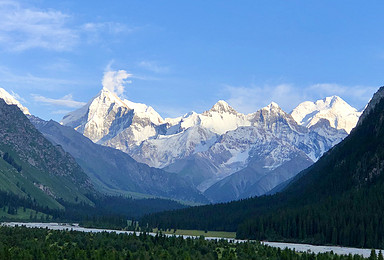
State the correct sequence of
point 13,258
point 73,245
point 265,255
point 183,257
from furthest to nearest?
point 73,245, point 265,255, point 183,257, point 13,258

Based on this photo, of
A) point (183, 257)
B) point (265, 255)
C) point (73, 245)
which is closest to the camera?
point (183, 257)

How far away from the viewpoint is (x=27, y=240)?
7859 inches

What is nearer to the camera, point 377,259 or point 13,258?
point 13,258

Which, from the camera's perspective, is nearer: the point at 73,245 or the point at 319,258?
the point at 319,258

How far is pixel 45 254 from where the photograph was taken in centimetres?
16488

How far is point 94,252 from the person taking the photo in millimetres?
168875

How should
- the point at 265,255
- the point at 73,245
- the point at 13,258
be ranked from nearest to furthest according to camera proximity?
the point at 13,258
the point at 265,255
the point at 73,245

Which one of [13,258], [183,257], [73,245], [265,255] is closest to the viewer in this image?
[13,258]

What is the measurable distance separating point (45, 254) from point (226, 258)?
48.5 m

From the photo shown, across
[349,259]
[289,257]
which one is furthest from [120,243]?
[349,259]

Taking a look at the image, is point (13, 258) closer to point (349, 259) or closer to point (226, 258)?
point (226, 258)

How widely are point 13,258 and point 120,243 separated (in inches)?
1988

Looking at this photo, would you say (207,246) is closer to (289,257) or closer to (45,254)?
(289,257)

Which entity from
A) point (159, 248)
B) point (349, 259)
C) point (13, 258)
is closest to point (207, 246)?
point (159, 248)
